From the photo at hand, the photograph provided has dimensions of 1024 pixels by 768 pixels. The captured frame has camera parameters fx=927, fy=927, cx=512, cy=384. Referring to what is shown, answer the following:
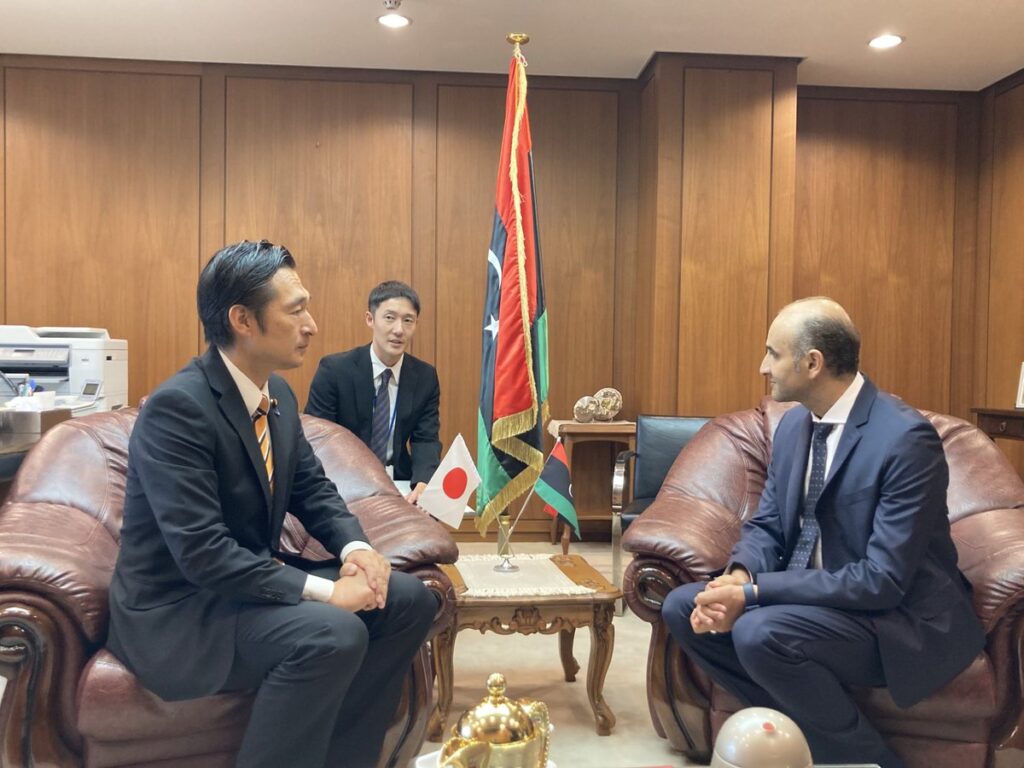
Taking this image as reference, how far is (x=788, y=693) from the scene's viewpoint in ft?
6.70

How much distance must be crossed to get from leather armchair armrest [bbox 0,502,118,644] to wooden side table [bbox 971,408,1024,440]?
157 inches

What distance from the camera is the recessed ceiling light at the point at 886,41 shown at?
476 centimetres

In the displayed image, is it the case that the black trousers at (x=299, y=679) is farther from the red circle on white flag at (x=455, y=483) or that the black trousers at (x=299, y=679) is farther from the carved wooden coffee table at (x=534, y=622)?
the red circle on white flag at (x=455, y=483)

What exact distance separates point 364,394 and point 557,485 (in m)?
0.87

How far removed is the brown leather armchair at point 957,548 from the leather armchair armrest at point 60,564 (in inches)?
49.2

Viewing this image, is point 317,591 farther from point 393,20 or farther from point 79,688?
point 393,20

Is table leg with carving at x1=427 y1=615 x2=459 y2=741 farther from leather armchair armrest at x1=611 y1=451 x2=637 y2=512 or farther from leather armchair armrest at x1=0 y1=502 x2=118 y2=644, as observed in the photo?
leather armchair armrest at x1=611 y1=451 x2=637 y2=512


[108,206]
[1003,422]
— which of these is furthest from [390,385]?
[1003,422]

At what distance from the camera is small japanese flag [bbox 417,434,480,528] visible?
265cm

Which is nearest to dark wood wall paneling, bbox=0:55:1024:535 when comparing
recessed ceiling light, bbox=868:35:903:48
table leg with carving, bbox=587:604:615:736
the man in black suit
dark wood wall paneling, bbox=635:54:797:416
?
dark wood wall paneling, bbox=635:54:797:416

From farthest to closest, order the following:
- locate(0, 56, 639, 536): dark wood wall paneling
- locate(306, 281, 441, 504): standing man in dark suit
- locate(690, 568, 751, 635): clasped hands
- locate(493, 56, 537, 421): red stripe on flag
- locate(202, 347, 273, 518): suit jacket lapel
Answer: locate(0, 56, 639, 536): dark wood wall paneling → locate(306, 281, 441, 504): standing man in dark suit → locate(493, 56, 537, 421): red stripe on flag → locate(690, 568, 751, 635): clasped hands → locate(202, 347, 273, 518): suit jacket lapel

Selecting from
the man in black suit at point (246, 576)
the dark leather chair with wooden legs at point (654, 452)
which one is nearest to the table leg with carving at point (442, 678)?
the man in black suit at point (246, 576)

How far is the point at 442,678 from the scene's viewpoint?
255 centimetres

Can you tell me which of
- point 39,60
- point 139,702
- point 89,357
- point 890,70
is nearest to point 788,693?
point 139,702
